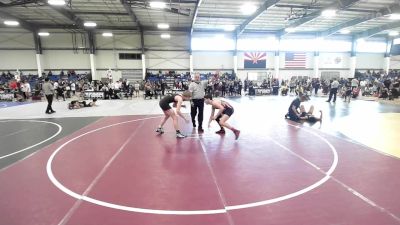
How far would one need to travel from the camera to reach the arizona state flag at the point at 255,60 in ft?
97.0

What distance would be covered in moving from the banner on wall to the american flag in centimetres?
274

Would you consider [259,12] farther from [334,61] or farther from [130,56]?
[334,61]

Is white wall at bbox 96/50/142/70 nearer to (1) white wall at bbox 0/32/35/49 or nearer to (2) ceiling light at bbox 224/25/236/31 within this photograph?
(1) white wall at bbox 0/32/35/49

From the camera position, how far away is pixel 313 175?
14.0ft

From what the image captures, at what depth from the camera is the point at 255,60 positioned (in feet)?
97.8

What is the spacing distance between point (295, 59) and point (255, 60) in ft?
16.2

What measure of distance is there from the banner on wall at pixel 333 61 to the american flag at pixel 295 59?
2742 mm

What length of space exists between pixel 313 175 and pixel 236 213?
1849 mm

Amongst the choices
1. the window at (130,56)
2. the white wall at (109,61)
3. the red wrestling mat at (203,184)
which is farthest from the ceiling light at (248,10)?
the red wrestling mat at (203,184)

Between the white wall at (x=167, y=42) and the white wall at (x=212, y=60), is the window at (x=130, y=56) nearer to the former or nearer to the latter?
the white wall at (x=167, y=42)

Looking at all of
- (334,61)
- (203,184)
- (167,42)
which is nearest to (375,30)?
(334,61)

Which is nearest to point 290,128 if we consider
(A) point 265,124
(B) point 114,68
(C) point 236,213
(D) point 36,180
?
(A) point 265,124

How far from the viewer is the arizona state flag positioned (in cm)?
2956

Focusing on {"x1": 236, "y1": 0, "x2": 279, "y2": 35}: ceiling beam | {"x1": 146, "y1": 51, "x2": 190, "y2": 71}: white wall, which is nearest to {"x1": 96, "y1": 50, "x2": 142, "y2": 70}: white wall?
{"x1": 146, "y1": 51, "x2": 190, "y2": 71}: white wall
